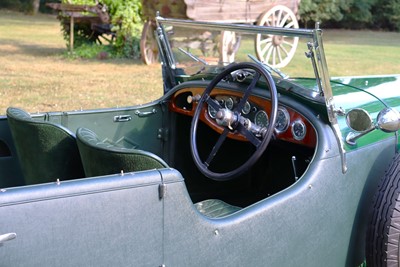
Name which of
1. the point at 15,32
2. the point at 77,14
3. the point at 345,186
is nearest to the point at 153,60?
the point at 77,14

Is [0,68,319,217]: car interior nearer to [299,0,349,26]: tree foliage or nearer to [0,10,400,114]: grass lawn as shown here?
[0,10,400,114]: grass lawn

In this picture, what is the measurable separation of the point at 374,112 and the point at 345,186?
19.5 inches

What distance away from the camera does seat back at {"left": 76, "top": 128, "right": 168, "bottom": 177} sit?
1.98 metres

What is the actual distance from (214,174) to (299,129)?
0.44 m

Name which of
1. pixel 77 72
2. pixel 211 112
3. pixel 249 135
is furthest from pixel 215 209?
pixel 77 72

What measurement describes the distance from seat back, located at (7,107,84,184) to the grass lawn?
4600 mm

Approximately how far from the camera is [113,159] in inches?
79.4

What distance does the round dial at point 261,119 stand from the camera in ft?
9.29

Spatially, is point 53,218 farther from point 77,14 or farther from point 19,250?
point 77,14

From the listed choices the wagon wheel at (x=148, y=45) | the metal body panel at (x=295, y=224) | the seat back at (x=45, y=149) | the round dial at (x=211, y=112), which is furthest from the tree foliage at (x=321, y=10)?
the seat back at (x=45, y=149)

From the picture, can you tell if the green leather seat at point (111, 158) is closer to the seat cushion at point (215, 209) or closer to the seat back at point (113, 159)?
the seat back at point (113, 159)

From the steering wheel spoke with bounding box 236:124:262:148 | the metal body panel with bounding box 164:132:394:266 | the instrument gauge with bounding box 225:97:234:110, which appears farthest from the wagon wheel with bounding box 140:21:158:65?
the metal body panel with bounding box 164:132:394:266

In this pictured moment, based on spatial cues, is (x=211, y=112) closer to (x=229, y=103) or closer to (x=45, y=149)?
(x=229, y=103)

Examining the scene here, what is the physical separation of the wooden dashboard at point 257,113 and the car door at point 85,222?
0.97m
